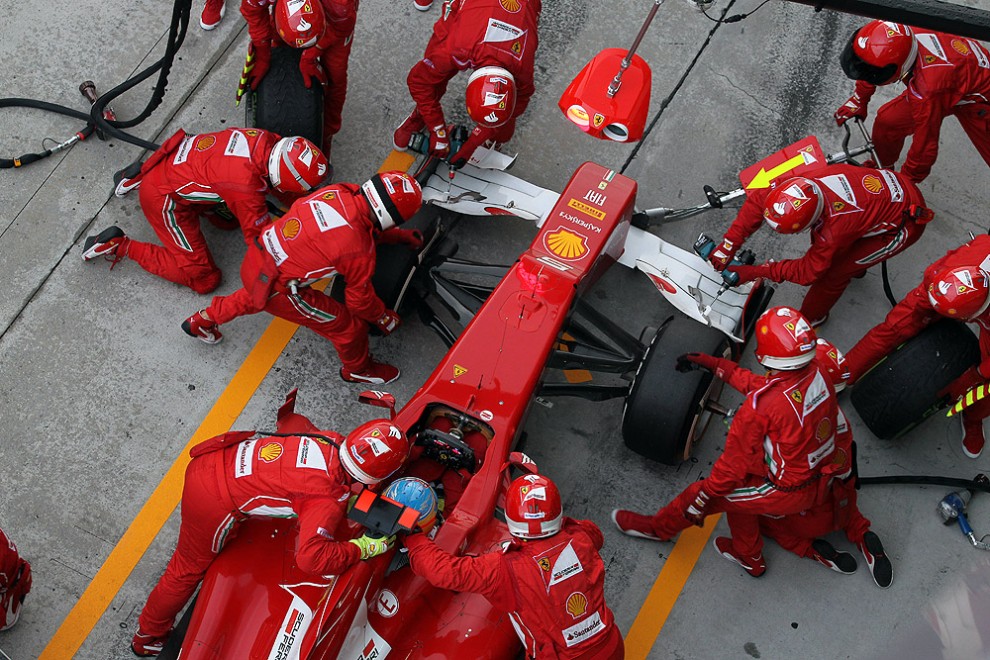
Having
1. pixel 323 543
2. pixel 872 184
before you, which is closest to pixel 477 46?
pixel 872 184

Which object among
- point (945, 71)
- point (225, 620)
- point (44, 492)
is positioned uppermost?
point (945, 71)

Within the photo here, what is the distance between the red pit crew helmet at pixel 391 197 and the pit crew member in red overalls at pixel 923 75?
2.71 meters

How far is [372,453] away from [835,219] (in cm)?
285

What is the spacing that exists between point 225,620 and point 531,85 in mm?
3565

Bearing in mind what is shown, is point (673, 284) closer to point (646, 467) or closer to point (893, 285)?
point (646, 467)

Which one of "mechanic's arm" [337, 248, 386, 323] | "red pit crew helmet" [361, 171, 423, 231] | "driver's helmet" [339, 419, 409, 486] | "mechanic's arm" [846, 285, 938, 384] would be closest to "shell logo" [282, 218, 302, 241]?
"mechanic's arm" [337, 248, 386, 323]

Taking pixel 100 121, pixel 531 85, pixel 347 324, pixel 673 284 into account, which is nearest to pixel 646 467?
pixel 673 284

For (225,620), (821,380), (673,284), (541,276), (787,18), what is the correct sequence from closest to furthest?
(225,620)
(821,380)
(541,276)
(673,284)
(787,18)

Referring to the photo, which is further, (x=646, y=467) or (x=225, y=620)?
(x=646, y=467)

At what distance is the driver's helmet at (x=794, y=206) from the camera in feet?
17.9

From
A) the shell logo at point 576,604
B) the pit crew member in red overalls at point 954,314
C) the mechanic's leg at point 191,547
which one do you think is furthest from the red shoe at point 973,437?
the mechanic's leg at point 191,547

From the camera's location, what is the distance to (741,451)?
5.14 m

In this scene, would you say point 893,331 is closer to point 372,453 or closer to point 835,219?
point 835,219

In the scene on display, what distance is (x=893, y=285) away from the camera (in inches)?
262
